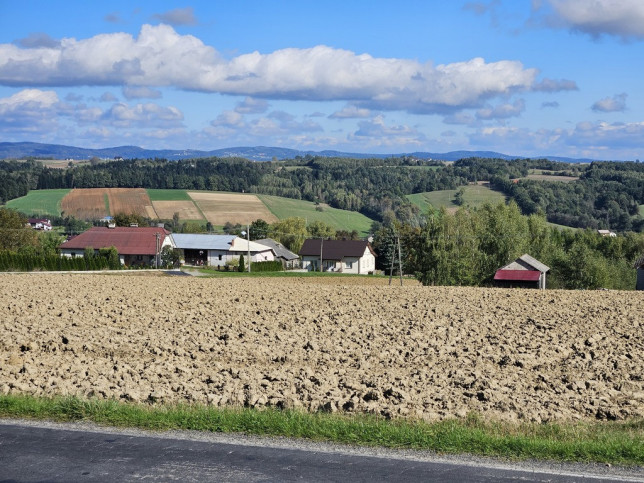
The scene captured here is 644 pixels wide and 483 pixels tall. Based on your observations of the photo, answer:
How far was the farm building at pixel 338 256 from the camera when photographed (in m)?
94.6

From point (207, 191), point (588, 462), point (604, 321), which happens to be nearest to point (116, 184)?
point (207, 191)

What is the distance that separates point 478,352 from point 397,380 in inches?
182

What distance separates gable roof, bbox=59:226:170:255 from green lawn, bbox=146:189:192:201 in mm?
50602

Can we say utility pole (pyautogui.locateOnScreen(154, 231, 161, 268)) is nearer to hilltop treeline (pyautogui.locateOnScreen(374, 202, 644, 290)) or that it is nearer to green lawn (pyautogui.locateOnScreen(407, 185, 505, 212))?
hilltop treeline (pyautogui.locateOnScreen(374, 202, 644, 290))

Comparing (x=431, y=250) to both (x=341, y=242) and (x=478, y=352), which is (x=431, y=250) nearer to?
(x=341, y=242)

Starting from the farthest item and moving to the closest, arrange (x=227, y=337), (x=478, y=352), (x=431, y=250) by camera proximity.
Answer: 1. (x=431, y=250)
2. (x=227, y=337)
3. (x=478, y=352)

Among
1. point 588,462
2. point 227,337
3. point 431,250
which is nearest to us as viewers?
point 588,462

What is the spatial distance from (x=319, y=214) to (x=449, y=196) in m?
40.3

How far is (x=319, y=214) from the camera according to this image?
14812cm

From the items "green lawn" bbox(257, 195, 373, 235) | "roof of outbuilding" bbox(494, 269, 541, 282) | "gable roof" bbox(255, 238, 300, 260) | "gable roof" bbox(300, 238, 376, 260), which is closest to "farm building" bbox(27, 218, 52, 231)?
"green lawn" bbox(257, 195, 373, 235)

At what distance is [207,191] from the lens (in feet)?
537

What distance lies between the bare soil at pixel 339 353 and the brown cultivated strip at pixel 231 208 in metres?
99.5

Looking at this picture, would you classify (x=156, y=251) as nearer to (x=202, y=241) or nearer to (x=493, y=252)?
(x=202, y=241)

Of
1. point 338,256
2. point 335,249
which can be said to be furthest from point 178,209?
point 338,256
